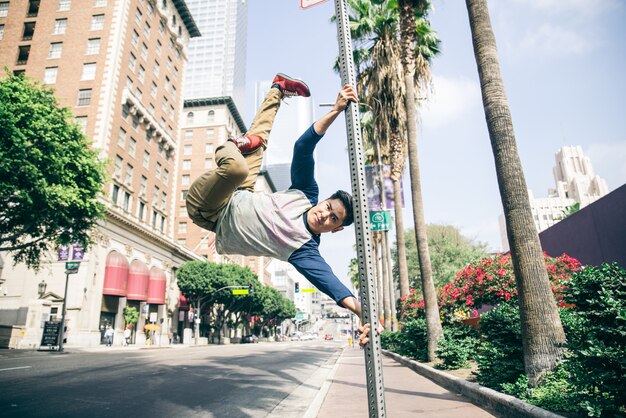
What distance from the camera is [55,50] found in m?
37.1

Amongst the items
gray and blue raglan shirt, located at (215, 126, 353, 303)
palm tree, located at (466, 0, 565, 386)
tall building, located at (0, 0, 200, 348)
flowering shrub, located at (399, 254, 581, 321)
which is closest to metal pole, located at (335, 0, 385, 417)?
gray and blue raglan shirt, located at (215, 126, 353, 303)

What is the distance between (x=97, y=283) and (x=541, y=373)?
34.1 metres

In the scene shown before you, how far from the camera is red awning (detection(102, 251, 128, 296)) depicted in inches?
1307

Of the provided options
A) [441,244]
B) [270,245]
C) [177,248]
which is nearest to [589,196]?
[441,244]

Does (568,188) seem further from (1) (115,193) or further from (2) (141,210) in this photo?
(1) (115,193)

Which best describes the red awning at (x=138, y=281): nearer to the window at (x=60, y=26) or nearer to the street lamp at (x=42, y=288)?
the street lamp at (x=42, y=288)

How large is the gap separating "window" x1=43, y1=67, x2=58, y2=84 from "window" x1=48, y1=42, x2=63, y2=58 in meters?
→ 1.38

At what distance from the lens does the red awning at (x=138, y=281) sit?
3616cm

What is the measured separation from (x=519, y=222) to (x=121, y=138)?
3836cm

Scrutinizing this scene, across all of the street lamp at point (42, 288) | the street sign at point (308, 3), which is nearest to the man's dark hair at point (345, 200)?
the street sign at point (308, 3)

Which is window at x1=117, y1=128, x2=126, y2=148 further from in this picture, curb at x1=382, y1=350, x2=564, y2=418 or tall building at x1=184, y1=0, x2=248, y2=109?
tall building at x1=184, y1=0, x2=248, y2=109

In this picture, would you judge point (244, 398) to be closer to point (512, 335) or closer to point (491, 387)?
point (491, 387)

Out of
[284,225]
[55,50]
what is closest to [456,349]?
[284,225]

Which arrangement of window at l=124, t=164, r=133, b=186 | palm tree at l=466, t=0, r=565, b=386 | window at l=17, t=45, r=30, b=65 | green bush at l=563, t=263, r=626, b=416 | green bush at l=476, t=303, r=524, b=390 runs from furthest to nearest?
window at l=124, t=164, r=133, b=186 < window at l=17, t=45, r=30, b=65 < green bush at l=476, t=303, r=524, b=390 < palm tree at l=466, t=0, r=565, b=386 < green bush at l=563, t=263, r=626, b=416
